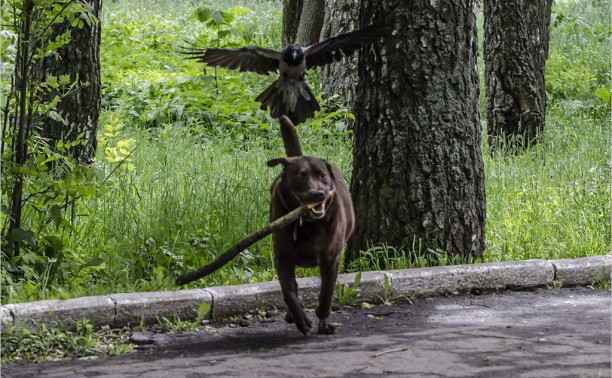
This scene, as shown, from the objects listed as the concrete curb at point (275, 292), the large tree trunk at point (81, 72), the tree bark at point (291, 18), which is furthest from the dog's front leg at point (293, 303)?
the tree bark at point (291, 18)

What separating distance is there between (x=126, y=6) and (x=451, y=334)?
60.4 ft

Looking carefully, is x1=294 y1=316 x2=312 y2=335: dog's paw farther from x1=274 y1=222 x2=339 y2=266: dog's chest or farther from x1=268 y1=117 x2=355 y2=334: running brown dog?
x1=274 y1=222 x2=339 y2=266: dog's chest

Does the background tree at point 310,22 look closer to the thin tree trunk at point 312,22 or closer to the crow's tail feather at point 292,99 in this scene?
the thin tree trunk at point 312,22

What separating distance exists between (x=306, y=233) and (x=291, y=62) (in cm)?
108

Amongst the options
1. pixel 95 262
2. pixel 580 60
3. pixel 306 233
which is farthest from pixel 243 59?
pixel 580 60

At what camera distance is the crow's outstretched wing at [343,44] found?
5609mm

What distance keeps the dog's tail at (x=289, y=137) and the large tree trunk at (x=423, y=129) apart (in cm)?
120

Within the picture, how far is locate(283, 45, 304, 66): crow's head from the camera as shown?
5332mm

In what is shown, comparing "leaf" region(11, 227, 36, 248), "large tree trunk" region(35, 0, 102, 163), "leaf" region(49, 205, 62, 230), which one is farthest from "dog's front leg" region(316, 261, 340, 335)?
"large tree trunk" region(35, 0, 102, 163)

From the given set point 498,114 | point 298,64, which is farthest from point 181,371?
point 498,114

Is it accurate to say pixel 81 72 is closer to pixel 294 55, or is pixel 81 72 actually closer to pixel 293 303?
pixel 294 55

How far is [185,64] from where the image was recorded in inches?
615

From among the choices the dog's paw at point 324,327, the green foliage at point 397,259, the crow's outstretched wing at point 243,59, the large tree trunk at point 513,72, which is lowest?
the dog's paw at point 324,327

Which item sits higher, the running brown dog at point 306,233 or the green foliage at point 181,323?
the running brown dog at point 306,233
